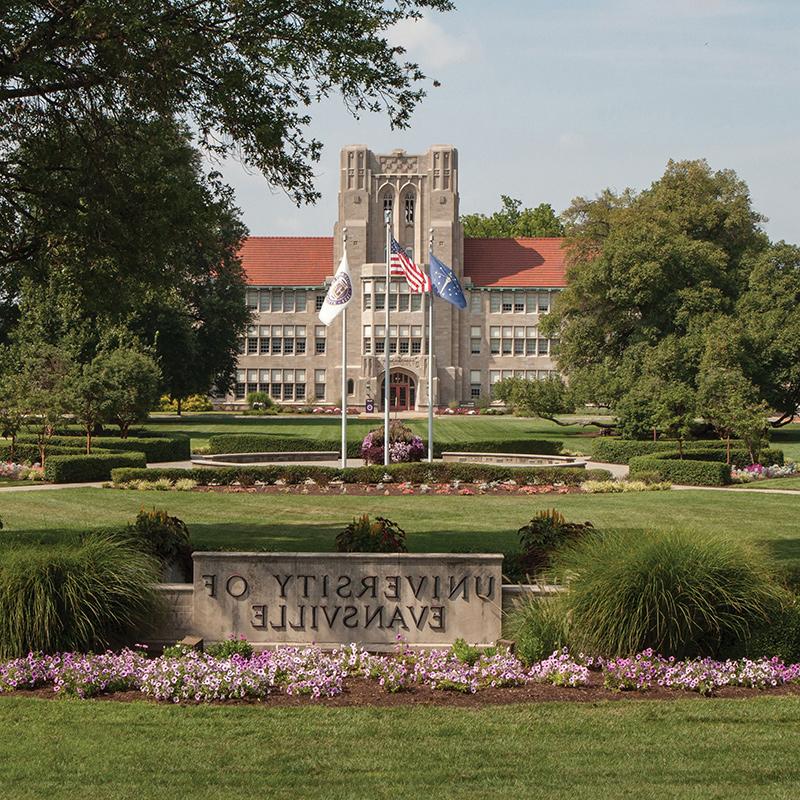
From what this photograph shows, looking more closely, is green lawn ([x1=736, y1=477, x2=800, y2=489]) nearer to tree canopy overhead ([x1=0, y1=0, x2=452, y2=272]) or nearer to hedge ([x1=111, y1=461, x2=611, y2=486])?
hedge ([x1=111, y1=461, x2=611, y2=486])

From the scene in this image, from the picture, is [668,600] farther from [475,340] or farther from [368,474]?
[475,340]

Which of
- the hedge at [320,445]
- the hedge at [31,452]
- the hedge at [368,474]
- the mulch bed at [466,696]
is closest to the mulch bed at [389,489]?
the hedge at [368,474]

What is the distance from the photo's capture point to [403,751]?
661 centimetres

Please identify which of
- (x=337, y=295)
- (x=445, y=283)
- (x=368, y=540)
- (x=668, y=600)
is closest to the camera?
(x=668, y=600)

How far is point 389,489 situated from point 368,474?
99 centimetres

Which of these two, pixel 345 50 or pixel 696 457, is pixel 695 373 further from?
pixel 345 50

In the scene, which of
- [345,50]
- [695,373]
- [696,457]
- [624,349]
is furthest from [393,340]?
[345,50]

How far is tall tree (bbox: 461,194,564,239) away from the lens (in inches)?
4026

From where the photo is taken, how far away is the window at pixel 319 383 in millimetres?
83375

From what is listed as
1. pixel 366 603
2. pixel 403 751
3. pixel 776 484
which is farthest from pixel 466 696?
pixel 776 484

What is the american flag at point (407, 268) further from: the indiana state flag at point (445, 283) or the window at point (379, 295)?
the window at point (379, 295)

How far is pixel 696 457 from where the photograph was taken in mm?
33094

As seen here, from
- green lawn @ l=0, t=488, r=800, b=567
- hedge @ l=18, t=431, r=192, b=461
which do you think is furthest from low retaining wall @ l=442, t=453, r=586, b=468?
green lawn @ l=0, t=488, r=800, b=567

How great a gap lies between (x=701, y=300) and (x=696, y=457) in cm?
1759
